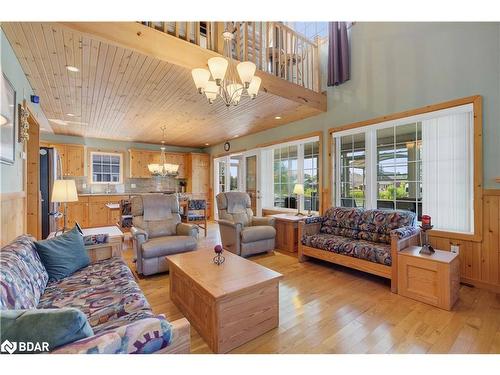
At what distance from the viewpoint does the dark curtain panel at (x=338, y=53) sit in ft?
12.8

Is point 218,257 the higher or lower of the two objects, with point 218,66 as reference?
lower

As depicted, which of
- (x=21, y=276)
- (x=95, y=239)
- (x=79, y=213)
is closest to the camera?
(x=21, y=276)

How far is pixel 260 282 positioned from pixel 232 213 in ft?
8.28

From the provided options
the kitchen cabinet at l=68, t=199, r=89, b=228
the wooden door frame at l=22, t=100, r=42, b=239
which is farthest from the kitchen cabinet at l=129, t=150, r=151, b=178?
the wooden door frame at l=22, t=100, r=42, b=239

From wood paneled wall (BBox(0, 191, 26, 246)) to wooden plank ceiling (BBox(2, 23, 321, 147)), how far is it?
1448 millimetres

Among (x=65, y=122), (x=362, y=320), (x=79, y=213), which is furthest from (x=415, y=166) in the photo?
(x=79, y=213)

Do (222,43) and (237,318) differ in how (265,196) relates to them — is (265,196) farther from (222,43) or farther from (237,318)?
(237,318)

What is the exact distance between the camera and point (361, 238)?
3330 mm

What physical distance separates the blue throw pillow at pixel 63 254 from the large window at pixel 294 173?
12.1ft

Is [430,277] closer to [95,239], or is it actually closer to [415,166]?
[415,166]

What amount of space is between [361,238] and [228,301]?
2327 mm

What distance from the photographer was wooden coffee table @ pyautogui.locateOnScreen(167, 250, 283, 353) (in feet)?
5.60

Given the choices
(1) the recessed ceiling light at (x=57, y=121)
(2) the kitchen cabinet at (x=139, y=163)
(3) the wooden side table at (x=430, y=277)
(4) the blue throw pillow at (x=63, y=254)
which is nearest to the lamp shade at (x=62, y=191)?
(4) the blue throw pillow at (x=63, y=254)

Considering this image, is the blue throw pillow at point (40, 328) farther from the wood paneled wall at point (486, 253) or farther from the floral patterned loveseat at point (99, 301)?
the wood paneled wall at point (486, 253)
